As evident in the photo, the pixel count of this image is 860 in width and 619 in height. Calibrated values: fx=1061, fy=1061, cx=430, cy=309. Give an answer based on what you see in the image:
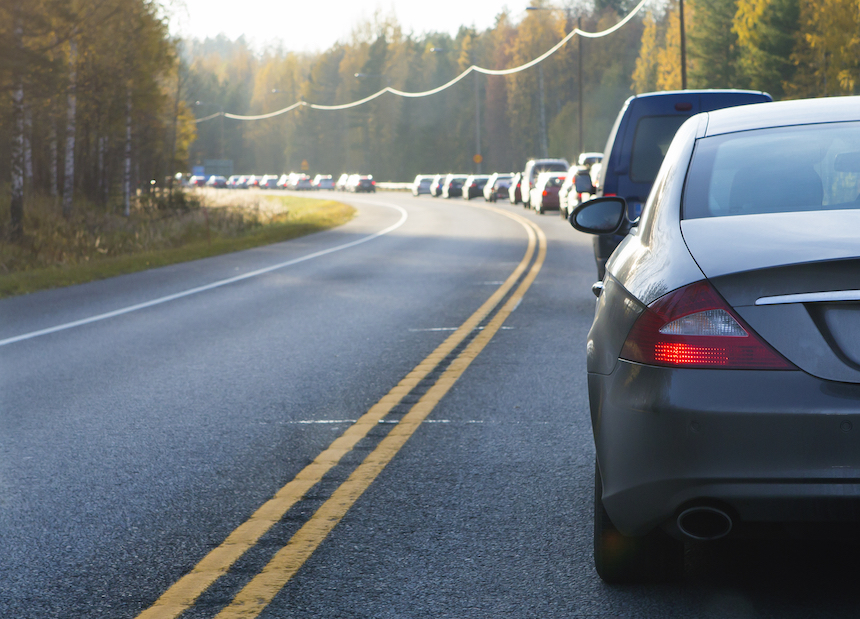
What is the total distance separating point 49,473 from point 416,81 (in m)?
129

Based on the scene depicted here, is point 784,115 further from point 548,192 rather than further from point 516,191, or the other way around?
point 516,191

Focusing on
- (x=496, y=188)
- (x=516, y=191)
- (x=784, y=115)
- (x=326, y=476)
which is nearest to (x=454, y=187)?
(x=496, y=188)

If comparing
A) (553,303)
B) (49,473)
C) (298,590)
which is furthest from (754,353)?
(553,303)

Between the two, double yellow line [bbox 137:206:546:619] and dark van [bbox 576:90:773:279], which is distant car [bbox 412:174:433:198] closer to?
dark van [bbox 576:90:773:279]

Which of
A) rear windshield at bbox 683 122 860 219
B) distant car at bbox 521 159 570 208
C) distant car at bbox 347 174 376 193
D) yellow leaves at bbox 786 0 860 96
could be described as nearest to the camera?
rear windshield at bbox 683 122 860 219

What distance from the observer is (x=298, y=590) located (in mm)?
3746

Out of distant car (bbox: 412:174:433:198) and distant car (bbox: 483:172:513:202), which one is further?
distant car (bbox: 412:174:433:198)

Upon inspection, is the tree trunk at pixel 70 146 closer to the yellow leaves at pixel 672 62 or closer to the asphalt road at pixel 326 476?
the asphalt road at pixel 326 476

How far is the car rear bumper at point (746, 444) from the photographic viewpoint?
294 centimetres

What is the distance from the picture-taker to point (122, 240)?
25.6 metres

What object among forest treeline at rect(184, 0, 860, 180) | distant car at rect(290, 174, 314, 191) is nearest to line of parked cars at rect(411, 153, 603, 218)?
forest treeline at rect(184, 0, 860, 180)

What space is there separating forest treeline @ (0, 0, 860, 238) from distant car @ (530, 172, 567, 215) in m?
15.0

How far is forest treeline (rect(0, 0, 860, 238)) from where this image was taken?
30.9 meters

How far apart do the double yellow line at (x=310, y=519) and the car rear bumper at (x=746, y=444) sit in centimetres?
143
